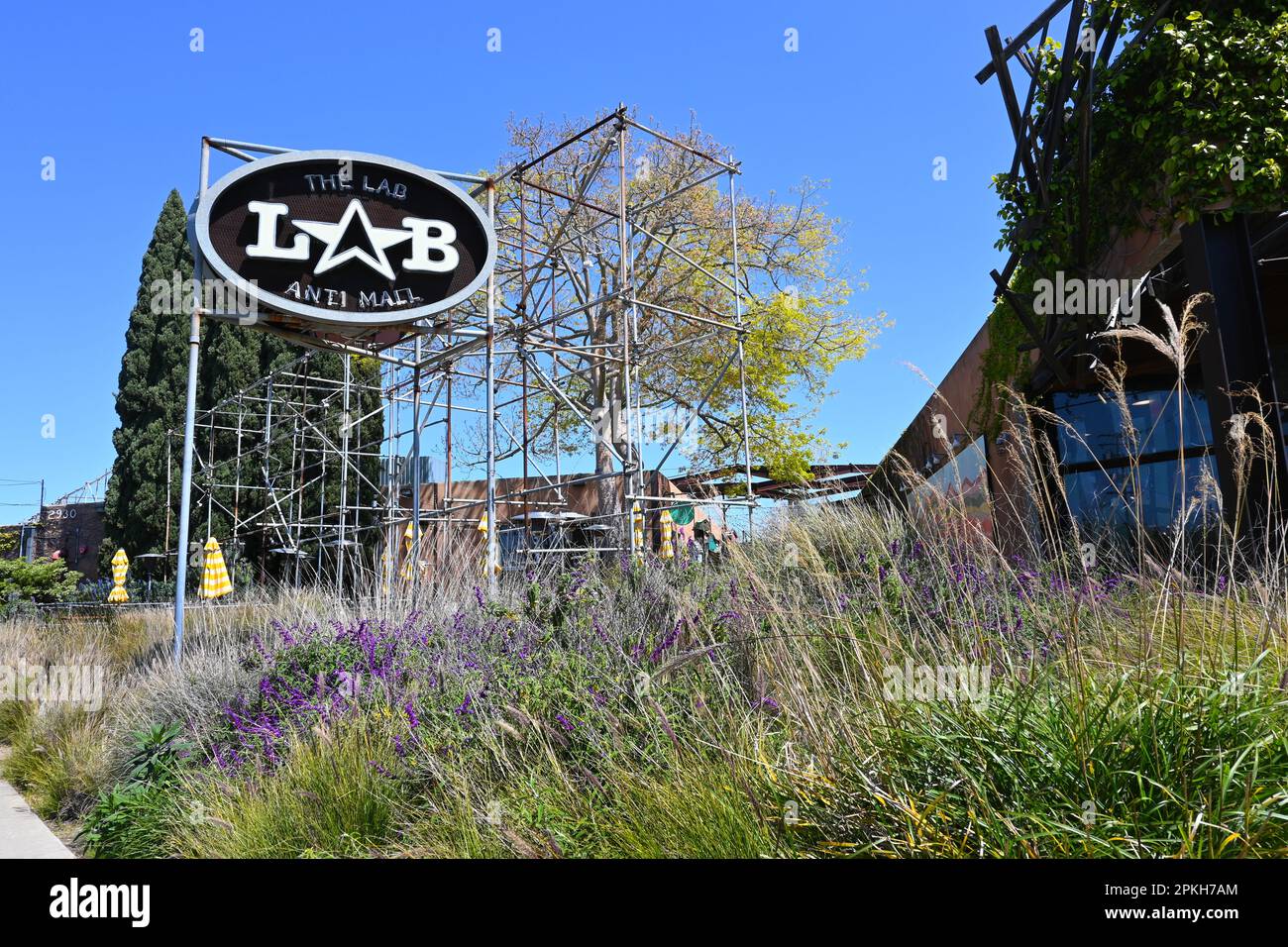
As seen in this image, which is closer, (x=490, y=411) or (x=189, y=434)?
(x=189, y=434)

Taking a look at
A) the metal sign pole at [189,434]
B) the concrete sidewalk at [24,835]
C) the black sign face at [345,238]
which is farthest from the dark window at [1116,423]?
the concrete sidewalk at [24,835]

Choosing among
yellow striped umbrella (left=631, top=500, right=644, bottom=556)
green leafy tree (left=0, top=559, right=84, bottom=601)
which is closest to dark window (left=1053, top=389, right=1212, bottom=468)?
yellow striped umbrella (left=631, top=500, right=644, bottom=556)

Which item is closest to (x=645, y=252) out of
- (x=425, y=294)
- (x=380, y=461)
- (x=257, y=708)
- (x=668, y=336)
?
(x=668, y=336)

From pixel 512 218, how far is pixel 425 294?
40.2 feet

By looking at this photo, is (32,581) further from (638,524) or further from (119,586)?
(638,524)

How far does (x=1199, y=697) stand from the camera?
2104 millimetres

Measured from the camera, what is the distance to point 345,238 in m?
7.21

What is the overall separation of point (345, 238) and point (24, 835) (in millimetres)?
4849

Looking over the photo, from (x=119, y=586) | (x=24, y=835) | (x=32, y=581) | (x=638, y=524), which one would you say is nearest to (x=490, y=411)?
(x=24, y=835)

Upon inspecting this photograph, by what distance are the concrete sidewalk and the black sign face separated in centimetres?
381

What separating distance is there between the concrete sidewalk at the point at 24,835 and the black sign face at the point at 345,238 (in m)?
3.81

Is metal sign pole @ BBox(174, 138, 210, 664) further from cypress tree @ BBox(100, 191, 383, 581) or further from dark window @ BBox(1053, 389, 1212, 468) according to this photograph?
cypress tree @ BBox(100, 191, 383, 581)

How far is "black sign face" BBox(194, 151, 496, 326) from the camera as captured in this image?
22.4 ft

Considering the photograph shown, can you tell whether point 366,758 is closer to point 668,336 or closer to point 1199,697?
point 1199,697
